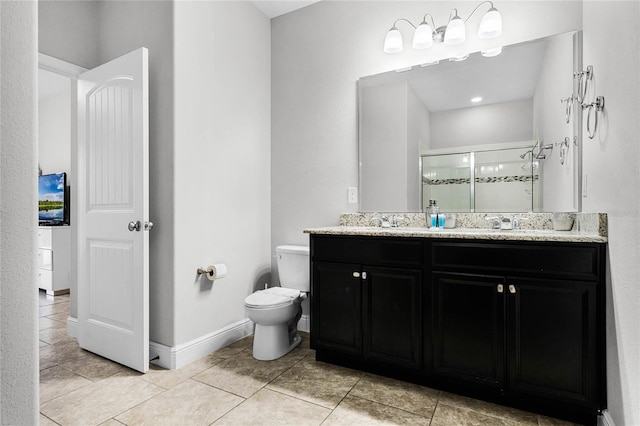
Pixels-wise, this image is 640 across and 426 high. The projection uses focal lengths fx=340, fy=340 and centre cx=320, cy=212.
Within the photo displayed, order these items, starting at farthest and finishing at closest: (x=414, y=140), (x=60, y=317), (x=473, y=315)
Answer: (x=60, y=317), (x=414, y=140), (x=473, y=315)

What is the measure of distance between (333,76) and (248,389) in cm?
235

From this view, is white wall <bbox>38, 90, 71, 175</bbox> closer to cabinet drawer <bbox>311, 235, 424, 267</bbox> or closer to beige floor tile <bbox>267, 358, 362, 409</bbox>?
cabinet drawer <bbox>311, 235, 424, 267</bbox>

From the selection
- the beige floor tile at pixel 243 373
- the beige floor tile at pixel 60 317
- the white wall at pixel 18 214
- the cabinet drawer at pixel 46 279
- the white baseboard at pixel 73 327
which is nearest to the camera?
the white wall at pixel 18 214

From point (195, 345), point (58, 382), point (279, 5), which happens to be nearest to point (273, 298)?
point (195, 345)

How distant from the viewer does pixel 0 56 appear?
2.38 ft

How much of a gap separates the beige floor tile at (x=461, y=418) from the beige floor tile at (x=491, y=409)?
0.03 meters

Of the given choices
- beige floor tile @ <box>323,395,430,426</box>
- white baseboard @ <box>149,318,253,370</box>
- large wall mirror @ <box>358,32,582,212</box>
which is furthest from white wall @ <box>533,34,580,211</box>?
white baseboard @ <box>149,318,253,370</box>

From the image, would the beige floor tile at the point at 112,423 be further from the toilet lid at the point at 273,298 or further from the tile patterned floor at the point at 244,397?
the toilet lid at the point at 273,298

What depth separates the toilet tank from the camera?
2.63m

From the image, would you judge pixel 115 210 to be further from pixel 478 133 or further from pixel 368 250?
pixel 478 133

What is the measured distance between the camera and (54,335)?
2.85 m

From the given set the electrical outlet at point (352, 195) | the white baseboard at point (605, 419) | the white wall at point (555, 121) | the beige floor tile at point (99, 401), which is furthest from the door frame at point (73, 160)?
the white baseboard at point (605, 419)

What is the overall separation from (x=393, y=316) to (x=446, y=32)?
73.4 inches

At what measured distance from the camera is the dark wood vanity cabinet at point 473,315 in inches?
61.5
